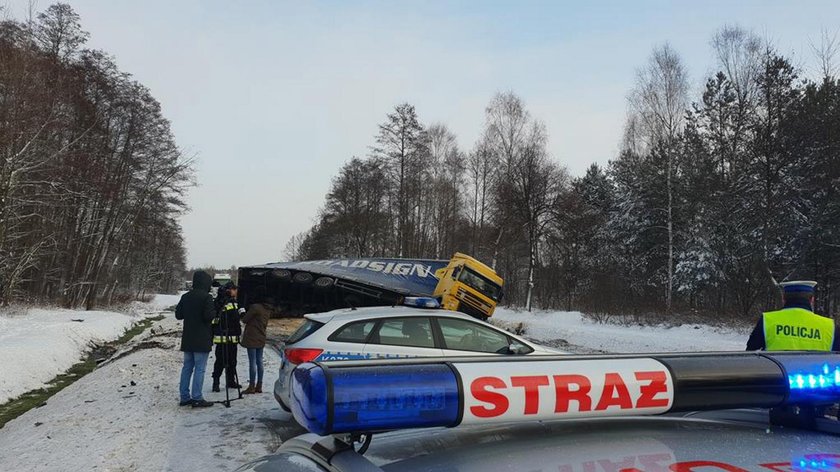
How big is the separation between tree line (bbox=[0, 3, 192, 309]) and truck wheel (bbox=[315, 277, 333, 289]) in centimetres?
1150

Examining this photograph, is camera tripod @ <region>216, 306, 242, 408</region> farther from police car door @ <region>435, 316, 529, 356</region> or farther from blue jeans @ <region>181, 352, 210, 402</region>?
police car door @ <region>435, 316, 529, 356</region>

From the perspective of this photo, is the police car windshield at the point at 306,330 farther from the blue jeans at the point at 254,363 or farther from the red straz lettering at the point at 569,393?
the red straz lettering at the point at 569,393

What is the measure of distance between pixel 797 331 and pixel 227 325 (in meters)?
7.76

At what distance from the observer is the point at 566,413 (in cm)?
155

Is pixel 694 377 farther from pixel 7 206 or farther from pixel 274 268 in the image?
pixel 7 206

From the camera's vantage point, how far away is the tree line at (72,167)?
880 inches

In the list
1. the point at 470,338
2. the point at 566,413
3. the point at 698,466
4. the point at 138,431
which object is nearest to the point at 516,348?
the point at 470,338

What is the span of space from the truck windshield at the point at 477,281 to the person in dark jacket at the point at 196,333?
1332 centimetres

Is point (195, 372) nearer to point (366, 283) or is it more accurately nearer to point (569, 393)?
point (569, 393)

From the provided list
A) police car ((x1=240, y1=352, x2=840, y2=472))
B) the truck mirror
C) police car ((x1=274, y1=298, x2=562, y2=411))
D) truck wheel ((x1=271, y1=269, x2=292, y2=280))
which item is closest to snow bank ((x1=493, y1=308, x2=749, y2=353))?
truck wheel ((x1=271, y1=269, x2=292, y2=280))

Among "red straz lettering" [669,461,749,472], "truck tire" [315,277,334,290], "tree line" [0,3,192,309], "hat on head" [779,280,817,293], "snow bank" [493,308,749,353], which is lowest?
"snow bank" [493,308,749,353]

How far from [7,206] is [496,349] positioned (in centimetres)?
2148

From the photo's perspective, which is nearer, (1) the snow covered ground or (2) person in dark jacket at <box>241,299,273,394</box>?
(1) the snow covered ground

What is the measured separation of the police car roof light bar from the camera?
1.36 metres
